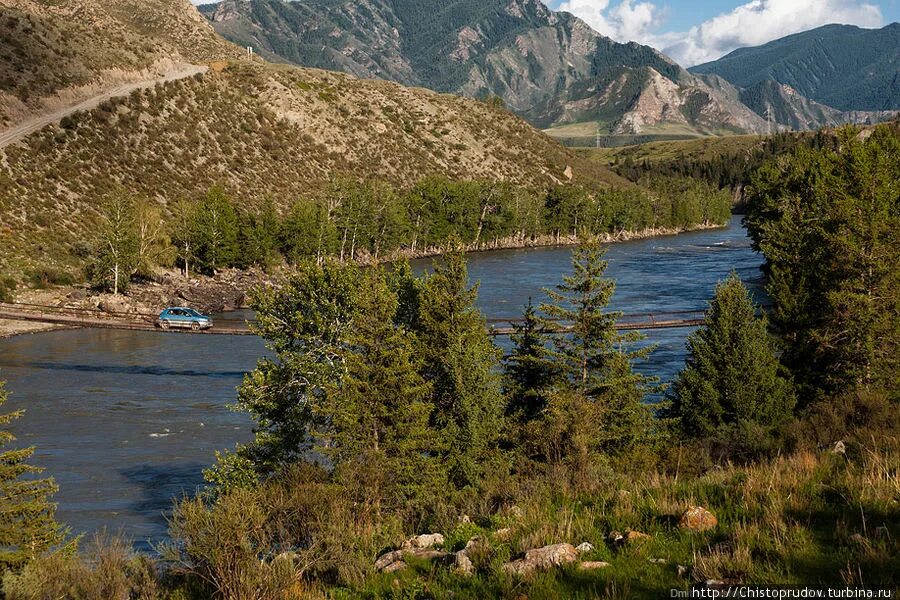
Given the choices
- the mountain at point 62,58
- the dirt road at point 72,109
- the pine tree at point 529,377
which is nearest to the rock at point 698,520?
the pine tree at point 529,377

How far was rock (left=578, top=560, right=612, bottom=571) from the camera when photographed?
898cm

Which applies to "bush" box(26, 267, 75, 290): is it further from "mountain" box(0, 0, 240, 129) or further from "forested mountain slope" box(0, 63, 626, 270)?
"mountain" box(0, 0, 240, 129)

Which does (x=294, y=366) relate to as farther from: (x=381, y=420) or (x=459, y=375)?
(x=459, y=375)

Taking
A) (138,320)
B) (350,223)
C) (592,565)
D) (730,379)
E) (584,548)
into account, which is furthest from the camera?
(350,223)

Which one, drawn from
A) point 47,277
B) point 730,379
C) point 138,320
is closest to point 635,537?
point 730,379

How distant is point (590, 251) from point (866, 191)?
1647cm

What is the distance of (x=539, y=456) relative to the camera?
1042 inches

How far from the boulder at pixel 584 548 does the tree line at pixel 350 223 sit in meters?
22.5

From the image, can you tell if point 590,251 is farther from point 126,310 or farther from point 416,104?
point 416,104

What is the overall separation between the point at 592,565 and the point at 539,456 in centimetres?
1761

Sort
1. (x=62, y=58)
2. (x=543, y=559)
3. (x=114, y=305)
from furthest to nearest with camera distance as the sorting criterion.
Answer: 1. (x=62, y=58)
2. (x=114, y=305)
3. (x=543, y=559)

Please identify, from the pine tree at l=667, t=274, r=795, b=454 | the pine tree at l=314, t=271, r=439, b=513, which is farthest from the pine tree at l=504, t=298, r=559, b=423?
the pine tree at l=314, t=271, r=439, b=513

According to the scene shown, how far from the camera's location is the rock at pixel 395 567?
10.4m

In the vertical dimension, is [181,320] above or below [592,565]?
below
